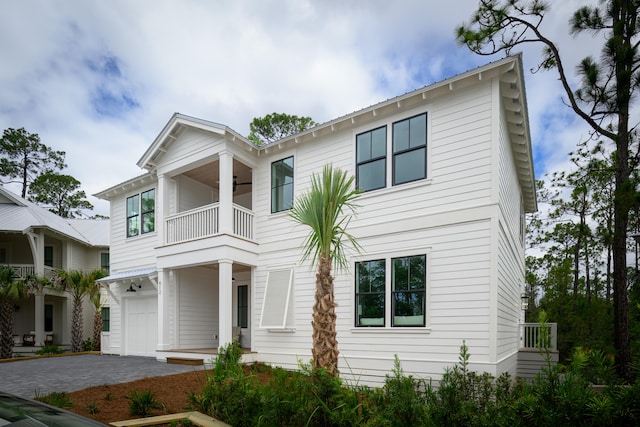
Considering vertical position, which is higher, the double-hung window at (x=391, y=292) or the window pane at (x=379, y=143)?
the window pane at (x=379, y=143)

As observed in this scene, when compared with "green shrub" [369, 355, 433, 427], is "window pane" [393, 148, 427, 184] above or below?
above

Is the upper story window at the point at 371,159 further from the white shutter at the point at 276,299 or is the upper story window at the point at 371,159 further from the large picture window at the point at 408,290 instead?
the white shutter at the point at 276,299

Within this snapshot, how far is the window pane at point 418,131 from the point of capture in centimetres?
938

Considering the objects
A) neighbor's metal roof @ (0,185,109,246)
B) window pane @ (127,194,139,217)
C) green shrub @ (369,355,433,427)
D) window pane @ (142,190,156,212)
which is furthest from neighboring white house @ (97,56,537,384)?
neighbor's metal roof @ (0,185,109,246)

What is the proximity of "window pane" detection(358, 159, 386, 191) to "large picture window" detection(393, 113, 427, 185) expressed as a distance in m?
0.36

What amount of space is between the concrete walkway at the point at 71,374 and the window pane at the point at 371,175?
21.2 feet

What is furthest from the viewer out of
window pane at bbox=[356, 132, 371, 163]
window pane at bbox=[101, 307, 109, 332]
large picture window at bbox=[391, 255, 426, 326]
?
window pane at bbox=[101, 307, 109, 332]

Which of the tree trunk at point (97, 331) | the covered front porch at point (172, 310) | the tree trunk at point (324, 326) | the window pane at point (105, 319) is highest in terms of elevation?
the tree trunk at point (324, 326)

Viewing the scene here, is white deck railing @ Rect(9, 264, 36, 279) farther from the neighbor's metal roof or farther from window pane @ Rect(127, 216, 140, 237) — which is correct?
window pane @ Rect(127, 216, 140, 237)

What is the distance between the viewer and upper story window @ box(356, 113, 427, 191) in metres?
9.43

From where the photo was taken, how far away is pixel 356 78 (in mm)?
24969

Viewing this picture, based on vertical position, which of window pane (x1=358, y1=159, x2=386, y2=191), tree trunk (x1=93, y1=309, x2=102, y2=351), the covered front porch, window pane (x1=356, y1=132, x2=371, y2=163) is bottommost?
tree trunk (x1=93, y1=309, x2=102, y2=351)

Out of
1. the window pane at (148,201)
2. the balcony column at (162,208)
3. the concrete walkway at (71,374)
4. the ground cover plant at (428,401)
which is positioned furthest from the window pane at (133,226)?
the ground cover plant at (428,401)

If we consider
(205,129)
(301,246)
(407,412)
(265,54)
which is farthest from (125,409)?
(265,54)
